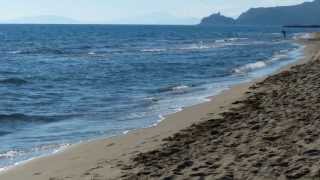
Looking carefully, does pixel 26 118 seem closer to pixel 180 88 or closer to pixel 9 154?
pixel 9 154

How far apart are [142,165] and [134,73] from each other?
24605 mm

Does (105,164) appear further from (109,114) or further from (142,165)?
(109,114)

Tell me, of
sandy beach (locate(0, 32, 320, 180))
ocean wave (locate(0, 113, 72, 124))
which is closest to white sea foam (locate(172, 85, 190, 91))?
ocean wave (locate(0, 113, 72, 124))

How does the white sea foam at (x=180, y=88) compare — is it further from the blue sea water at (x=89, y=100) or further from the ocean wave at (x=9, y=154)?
the ocean wave at (x=9, y=154)

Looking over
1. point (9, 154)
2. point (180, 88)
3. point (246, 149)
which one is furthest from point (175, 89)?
point (246, 149)

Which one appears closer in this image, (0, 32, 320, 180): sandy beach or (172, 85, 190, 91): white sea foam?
(0, 32, 320, 180): sandy beach

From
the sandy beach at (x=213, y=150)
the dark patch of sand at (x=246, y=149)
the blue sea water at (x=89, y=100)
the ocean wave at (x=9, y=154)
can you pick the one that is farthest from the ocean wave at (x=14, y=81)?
the dark patch of sand at (x=246, y=149)

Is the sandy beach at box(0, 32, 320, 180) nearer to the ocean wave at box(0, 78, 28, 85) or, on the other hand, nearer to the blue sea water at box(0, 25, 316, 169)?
the blue sea water at box(0, 25, 316, 169)

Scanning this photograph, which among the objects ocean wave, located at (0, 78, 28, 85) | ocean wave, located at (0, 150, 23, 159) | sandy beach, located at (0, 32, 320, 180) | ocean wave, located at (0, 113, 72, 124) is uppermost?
sandy beach, located at (0, 32, 320, 180)

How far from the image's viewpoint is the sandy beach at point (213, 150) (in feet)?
26.3

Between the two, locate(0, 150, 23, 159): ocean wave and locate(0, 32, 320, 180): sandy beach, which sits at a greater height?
locate(0, 32, 320, 180): sandy beach

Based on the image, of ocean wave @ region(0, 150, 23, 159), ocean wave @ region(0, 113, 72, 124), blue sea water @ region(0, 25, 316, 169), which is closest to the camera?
ocean wave @ region(0, 150, 23, 159)

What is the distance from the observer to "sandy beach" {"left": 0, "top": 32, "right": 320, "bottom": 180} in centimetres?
801

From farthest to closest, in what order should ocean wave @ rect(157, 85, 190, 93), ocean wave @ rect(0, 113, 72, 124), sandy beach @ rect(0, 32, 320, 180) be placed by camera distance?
ocean wave @ rect(157, 85, 190, 93) → ocean wave @ rect(0, 113, 72, 124) → sandy beach @ rect(0, 32, 320, 180)
